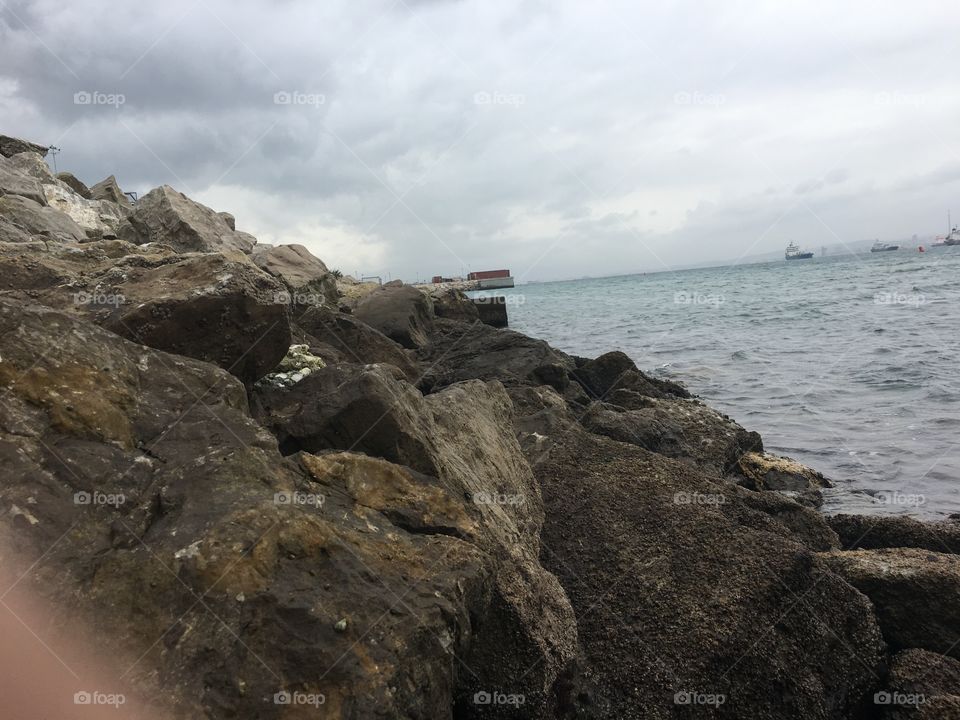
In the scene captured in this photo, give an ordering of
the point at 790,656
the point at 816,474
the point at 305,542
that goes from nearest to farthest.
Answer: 1. the point at 305,542
2. the point at 790,656
3. the point at 816,474

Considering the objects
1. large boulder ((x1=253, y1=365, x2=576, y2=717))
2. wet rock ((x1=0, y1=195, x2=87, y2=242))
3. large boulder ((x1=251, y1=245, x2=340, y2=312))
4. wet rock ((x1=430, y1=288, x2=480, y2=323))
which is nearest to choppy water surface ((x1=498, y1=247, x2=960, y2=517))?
wet rock ((x1=430, y1=288, x2=480, y2=323))

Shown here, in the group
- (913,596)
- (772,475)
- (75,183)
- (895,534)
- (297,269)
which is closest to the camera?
(913,596)

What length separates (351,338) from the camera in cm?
1147

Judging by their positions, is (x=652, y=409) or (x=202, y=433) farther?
(x=652, y=409)

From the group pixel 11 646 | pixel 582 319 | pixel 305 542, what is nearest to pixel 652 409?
pixel 305 542

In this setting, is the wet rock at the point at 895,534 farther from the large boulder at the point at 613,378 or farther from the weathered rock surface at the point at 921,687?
the large boulder at the point at 613,378

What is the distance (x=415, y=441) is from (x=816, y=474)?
723 cm

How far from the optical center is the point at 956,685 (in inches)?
174

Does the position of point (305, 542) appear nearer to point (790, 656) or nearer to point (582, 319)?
point (790, 656)

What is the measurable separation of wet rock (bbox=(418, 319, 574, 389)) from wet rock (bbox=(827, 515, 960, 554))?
5.32 meters

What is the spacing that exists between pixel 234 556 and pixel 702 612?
3060mm

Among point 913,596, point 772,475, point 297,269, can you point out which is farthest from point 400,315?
point 913,596

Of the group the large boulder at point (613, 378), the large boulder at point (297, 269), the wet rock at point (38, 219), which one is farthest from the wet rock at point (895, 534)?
the wet rock at point (38, 219)

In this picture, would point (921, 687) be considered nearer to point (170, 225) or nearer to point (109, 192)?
point (170, 225)
